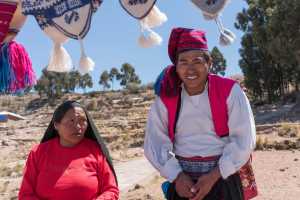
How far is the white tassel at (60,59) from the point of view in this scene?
2.90m

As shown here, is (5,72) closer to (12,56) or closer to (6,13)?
(12,56)

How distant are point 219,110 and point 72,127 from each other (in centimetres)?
88

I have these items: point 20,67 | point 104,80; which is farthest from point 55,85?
point 20,67

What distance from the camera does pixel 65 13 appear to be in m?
2.76

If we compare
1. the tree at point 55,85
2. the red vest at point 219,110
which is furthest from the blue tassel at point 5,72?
the tree at point 55,85

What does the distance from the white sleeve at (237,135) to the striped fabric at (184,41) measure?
28cm

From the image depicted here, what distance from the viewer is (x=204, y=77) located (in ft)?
7.63

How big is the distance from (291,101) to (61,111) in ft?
93.9

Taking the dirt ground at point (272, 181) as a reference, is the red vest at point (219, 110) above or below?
above

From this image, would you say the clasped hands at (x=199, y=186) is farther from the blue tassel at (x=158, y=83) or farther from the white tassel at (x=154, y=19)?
the white tassel at (x=154, y=19)

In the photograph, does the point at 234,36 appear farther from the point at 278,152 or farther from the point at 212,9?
the point at 278,152

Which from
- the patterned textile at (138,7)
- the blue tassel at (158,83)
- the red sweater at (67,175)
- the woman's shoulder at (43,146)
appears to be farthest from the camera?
the patterned textile at (138,7)

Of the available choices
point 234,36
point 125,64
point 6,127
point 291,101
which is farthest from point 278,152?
point 125,64

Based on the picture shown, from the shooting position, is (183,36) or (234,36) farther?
(234,36)
